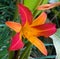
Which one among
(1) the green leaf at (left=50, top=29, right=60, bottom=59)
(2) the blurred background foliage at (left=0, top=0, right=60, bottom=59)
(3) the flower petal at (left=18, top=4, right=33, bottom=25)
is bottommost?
(2) the blurred background foliage at (left=0, top=0, right=60, bottom=59)

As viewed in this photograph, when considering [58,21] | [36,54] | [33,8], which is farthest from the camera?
[58,21]

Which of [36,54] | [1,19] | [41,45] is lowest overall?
[36,54]

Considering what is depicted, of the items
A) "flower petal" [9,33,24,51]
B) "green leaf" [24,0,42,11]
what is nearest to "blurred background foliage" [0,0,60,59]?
"green leaf" [24,0,42,11]

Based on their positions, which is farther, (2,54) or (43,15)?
(2,54)

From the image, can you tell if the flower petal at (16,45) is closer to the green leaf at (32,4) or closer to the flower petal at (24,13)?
the flower petal at (24,13)

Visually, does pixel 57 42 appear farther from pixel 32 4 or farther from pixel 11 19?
pixel 11 19

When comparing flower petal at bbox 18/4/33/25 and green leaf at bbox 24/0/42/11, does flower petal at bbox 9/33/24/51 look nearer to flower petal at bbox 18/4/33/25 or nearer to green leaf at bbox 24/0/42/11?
flower petal at bbox 18/4/33/25

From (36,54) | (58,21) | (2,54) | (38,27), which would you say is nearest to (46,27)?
(38,27)

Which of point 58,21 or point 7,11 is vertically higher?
point 7,11

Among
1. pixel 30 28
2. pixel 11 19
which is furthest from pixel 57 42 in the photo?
pixel 11 19

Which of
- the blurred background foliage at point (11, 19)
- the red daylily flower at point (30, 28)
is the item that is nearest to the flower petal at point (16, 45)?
the red daylily flower at point (30, 28)

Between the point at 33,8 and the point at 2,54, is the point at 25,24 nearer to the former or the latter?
the point at 33,8
